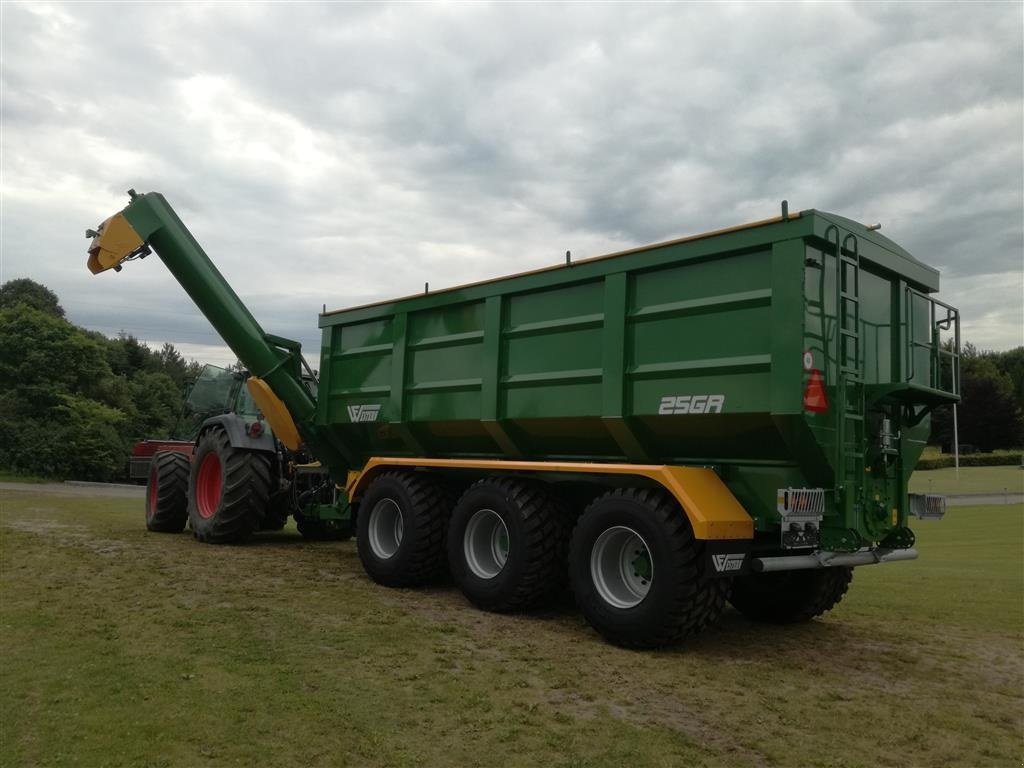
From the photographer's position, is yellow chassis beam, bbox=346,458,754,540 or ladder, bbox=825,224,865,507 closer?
yellow chassis beam, bbox=346,458,754,540

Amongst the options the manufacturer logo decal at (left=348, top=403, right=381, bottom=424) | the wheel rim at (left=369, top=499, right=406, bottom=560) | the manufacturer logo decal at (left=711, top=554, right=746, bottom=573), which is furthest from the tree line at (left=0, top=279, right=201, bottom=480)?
the manufacturer logo decal at (left=711, top=554, right=746, bottom=573)

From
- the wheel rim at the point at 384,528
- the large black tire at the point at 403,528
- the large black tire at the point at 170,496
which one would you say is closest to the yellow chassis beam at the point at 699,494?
the large black tire at the point at 403,528

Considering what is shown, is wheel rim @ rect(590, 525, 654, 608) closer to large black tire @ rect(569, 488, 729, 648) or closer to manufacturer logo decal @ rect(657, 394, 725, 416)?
large black tire @ rect(569, 488, 729, 648)

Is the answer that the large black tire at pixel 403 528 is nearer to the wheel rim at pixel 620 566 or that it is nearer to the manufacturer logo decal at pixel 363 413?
the manufacturer logo decal at pixel 363 413

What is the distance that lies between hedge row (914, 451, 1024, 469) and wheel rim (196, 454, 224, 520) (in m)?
45.7

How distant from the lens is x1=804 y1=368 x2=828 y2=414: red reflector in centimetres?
579

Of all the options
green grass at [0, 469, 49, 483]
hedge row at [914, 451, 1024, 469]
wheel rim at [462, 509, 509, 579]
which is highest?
hedge row at [914, 451, 1024, 469]

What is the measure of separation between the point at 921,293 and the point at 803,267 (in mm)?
2129

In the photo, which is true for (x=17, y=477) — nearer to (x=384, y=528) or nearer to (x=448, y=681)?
(x=384, y=528)

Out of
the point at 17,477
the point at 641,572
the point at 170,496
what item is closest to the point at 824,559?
the point at 641,572

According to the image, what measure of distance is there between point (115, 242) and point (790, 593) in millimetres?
8911

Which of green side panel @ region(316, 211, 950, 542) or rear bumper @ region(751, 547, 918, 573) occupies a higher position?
green side panel @ region(316, 211, 950, 542)

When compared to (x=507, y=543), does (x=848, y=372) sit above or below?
above

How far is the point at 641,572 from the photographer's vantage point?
6.36 metres
